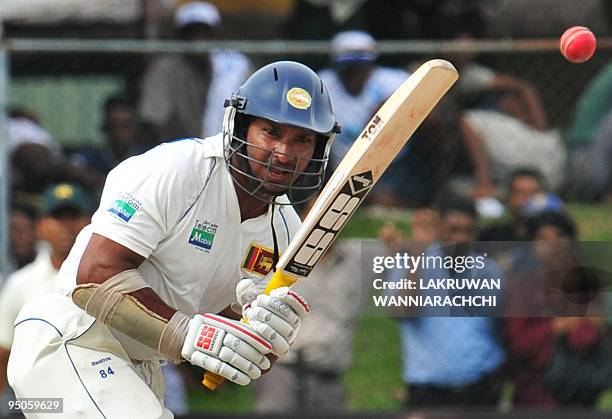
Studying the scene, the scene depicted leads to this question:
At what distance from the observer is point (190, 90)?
877 cm

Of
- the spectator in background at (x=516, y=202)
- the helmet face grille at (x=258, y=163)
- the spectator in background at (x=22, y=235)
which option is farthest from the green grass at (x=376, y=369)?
the helmet face grille at (x=258, y=163)

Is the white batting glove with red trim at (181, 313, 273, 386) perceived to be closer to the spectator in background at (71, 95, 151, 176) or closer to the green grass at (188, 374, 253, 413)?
the green grass at (188, 374, 253, 413)

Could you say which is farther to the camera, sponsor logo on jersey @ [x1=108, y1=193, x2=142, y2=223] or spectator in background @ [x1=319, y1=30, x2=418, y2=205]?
spectator in background @ [x1=319, y1=30, x2=418, y2=205]

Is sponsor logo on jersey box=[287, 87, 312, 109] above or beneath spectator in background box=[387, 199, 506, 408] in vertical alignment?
above

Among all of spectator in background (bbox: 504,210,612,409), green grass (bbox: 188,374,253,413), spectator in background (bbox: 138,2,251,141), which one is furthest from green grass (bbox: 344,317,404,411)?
spectator in background (bbox: 138,2,251,141)

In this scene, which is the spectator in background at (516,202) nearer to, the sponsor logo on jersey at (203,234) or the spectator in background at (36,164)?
the spectator in background at (36,164)

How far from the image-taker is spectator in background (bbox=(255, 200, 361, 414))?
823 centimetres

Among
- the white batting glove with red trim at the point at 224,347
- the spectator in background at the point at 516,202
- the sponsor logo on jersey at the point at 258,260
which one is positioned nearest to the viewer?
the white batting glove with red trim at the point at 224,347

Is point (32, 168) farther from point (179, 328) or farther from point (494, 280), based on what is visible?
point (179, 328)

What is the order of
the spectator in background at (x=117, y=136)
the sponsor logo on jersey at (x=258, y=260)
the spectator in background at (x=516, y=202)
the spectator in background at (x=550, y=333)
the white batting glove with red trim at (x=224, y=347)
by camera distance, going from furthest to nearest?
the spectator in background at (x=117, y=136) → the spectator in background at (x=516, y=202) → the spectator in background at (x=550, y=333) → the sponsor logo on jersey at (x=258, y=260) → the white batting glove with red trim at (x=224, y=347)

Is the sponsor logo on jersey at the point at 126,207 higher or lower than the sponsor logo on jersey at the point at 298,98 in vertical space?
lower

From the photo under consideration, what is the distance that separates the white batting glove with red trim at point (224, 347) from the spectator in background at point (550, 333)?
355 centimetres

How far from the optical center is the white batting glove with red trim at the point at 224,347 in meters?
4.83

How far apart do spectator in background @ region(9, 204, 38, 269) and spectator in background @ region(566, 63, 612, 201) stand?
369cm
